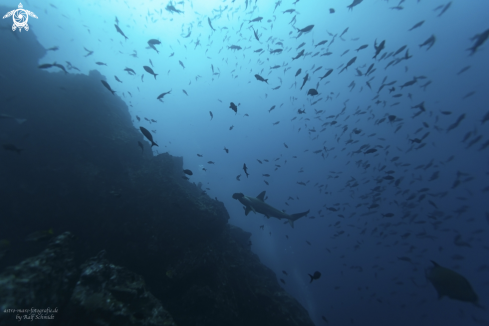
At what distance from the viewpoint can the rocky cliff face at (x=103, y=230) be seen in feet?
13.9

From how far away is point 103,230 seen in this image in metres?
8.30

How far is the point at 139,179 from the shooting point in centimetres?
1109

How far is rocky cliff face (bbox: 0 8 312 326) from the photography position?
425 cm

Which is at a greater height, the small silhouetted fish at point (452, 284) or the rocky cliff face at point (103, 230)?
the rocky cliff face at point (103, 230)

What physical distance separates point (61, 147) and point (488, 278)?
111 meters

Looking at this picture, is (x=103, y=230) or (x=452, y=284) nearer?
(x=452, y=284)

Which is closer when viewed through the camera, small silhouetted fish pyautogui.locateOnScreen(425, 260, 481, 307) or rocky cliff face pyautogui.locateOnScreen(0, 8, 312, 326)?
rocky cliff face pyautogui.locateOnScreen(0, 8, 312, 326)

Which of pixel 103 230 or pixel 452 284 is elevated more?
pixel 103 230

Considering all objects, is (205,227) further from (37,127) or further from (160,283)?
(37,127)

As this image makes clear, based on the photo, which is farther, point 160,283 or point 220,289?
point 220,289

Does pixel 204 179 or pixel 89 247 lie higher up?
pixel 204 179

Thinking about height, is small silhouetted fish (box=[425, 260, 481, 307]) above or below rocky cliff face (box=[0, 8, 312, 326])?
below

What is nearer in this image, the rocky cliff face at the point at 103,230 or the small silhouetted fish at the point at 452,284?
the rocky cliff face at the point at 103,230

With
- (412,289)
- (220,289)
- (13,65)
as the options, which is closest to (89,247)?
(220,289)
